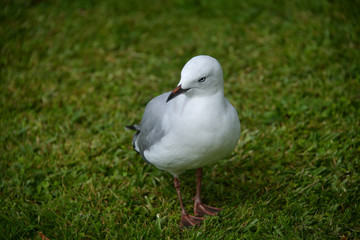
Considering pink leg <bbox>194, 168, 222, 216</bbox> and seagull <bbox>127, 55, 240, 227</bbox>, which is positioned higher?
seagull <bbox>127, 55, 240, 227</bbox>

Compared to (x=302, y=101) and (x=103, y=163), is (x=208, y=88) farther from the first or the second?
(x=302, y=101)

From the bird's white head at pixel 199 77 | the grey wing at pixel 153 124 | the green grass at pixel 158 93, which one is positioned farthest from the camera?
the green grass at pixel 158 93

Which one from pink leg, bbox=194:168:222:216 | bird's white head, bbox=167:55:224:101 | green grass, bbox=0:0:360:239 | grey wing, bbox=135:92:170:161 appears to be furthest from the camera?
pink leg, bbox=194:168:222:216

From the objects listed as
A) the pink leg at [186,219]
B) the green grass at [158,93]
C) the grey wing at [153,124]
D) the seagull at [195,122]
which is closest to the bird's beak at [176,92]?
the seagull at [195,122]

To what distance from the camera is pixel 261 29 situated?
537 centimetres

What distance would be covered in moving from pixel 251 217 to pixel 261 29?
3274 millimetres

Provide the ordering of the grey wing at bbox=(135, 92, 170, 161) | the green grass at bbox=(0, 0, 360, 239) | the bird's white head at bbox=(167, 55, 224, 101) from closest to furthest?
the bird's white head at bbox=(167, 55, 224, 101)
the grey wing at bbox=(135, 92, 170, 161)
the green grass at bbox=(0, 0, 360, 239)

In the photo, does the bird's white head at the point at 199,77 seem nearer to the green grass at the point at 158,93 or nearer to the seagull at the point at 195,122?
the seagull at the point at 195,122

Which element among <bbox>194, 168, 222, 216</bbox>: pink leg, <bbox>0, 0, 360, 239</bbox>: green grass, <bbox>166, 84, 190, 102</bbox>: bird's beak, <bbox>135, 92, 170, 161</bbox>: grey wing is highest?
<bbox>166, 84, 190, 102</bbox>: bird's beak

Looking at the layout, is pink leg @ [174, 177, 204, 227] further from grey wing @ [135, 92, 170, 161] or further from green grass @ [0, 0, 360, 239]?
grey wing @ [135, 92, 170, 161]

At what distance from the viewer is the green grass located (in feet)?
9.91

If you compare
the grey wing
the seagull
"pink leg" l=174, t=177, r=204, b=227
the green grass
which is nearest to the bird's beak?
the seagull

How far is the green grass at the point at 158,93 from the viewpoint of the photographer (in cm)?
302

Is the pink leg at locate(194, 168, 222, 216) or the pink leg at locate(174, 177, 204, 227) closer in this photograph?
the pink leg at locate(174, 177, 204, 227)
